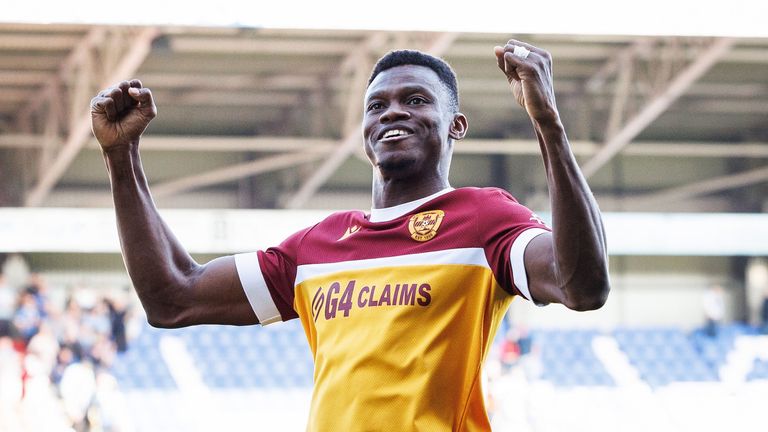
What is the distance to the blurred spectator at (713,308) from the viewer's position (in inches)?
571

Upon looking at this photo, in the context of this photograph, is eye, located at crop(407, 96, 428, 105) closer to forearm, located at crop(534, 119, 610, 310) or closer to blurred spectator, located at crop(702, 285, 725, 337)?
forearm, located at crop(534, 119, 610, 310)

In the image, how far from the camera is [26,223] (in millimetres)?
11734

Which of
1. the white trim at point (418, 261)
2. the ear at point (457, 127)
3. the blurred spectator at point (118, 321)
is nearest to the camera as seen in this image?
the white trim at point (418, 261)

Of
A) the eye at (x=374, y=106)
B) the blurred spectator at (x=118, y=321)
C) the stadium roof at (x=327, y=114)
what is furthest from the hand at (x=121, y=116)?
the blurred spectator at (x=118, y=321)

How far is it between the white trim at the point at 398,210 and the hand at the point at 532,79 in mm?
385

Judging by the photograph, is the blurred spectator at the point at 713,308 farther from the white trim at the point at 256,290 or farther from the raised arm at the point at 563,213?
the raised arm at the point at 563,213

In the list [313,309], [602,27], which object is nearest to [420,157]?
[313,309]

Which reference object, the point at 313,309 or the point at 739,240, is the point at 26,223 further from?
the point at 313,309

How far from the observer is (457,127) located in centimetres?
214

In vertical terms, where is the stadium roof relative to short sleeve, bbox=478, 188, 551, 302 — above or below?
above

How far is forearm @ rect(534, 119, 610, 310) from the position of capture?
61.1 inches

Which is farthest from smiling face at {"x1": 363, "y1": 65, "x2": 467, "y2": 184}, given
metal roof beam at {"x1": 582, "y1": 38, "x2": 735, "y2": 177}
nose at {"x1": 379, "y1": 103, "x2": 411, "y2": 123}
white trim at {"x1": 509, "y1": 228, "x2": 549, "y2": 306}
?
metal roof beam at {"x1": 582, "y1": 38, "x2": 735, "y2": 177}

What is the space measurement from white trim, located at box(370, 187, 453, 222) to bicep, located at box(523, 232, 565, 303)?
0.34 m

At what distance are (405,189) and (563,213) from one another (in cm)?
55
